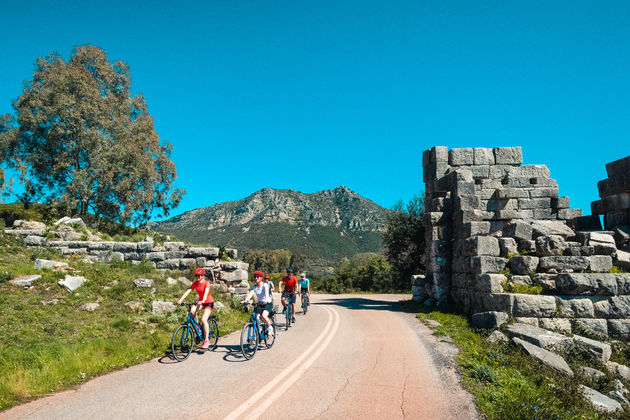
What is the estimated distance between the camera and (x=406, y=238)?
26.5 meters

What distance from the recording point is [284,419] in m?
4.99

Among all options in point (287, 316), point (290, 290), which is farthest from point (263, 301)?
point (290, 290)

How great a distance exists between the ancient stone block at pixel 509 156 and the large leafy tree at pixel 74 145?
22.6 meters

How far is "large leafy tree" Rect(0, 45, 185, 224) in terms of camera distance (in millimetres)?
23953

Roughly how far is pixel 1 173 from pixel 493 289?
28.2m

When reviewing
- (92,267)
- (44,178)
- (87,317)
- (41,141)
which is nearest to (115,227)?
(44,178)

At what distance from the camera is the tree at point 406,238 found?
26375 mm

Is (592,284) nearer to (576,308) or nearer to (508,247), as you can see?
(576,308)

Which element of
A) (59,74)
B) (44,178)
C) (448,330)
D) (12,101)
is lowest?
(448,330)

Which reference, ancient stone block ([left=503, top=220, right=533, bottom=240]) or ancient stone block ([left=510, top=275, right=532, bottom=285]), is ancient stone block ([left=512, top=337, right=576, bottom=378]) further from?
ancient stone block ([left=503, top=220, right=533, bottom=240])

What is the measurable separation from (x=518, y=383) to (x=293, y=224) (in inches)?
3983

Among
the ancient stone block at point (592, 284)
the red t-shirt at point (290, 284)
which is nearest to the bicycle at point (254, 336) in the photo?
the red t-shirt at point (290, 284)

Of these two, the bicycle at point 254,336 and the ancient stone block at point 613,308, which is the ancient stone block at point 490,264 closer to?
the ancient stone block at point 613,308

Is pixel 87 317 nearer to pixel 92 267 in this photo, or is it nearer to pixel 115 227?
pixel 92 267
